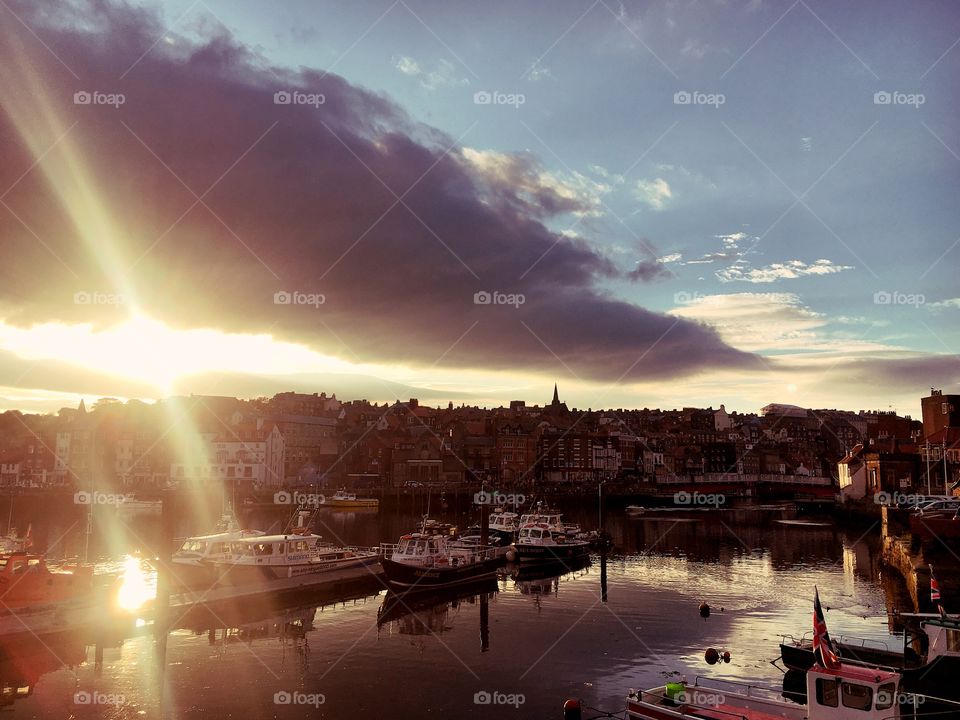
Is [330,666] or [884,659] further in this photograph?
[330,666]

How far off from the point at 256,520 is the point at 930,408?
83.5m

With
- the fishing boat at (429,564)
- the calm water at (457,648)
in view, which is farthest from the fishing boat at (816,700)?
the fishing boat at (429,564)

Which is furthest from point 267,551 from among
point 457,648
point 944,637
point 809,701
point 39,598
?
point 944,637

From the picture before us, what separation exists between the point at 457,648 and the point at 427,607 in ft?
30.1

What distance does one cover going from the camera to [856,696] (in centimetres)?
1717

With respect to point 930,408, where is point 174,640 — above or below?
below

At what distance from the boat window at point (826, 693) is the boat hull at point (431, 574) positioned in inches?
1127

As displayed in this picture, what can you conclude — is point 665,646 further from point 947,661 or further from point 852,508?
point 852,508

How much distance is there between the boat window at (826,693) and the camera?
17.4m

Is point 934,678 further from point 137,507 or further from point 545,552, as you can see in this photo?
point 137,507

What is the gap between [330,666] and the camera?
28.3 metres

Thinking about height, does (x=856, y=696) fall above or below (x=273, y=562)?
above

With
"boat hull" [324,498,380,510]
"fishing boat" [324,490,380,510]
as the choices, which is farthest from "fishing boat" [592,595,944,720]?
"fishing boat" [324,490,380,510]

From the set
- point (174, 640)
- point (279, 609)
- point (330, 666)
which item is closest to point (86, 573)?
point (174, 640)
